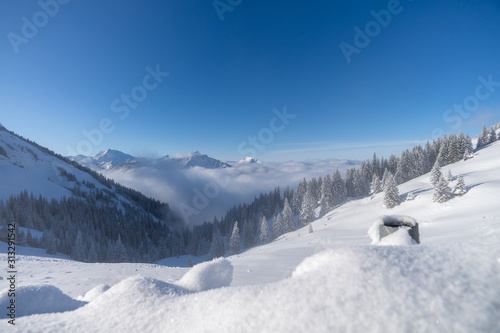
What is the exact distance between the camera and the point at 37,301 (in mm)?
3453

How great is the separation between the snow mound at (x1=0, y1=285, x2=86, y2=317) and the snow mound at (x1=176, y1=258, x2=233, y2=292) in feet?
7.20

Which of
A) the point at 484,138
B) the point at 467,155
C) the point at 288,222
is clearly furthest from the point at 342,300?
the point at 484,138

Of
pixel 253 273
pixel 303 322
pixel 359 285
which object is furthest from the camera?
pixel 253 273

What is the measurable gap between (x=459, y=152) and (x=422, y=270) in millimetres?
70334

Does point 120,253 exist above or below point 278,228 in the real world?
below

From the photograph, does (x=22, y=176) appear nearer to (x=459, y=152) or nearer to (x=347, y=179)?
(x=347, y=179)

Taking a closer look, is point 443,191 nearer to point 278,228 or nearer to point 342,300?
point 278,228

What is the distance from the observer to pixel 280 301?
1.70 metres

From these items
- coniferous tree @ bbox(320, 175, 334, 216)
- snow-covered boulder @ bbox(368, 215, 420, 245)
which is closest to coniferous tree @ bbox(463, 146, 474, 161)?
coniferous tree @ bbox(320, 175, 334, 216)

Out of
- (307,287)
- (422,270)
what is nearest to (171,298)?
(307,287)

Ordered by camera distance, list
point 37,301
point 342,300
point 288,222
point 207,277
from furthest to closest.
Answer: point 288,222 → point 37,301 → point 207,277 → point 342,300

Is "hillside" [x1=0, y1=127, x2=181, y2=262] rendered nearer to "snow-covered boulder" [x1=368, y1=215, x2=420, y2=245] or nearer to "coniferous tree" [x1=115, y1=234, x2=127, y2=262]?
"coniferous tree" [x1=115, y1=234, x2=127, y2=262]

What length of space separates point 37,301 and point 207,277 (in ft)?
9.55

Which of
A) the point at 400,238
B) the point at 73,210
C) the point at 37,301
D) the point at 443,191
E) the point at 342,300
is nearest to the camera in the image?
the point at 342,300
